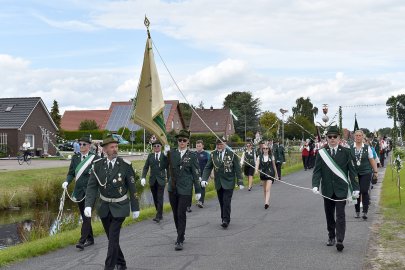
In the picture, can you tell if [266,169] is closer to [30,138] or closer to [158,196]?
[158,196]

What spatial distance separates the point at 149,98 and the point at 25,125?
40646 millimetres

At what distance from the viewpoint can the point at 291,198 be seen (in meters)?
17.2

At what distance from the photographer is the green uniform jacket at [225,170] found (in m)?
12.0

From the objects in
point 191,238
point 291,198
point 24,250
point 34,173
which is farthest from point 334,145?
point 34,173

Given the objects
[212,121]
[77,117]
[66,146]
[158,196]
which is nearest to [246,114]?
[212,121]

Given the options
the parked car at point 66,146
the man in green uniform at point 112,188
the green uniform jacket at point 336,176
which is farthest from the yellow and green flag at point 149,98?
the parked car at point 66,146

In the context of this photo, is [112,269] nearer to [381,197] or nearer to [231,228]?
[231,228]

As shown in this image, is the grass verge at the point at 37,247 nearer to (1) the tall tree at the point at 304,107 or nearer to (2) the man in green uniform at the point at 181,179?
(2) the man in green uniform at the point at 181,179

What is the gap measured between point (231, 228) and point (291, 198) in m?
6.12

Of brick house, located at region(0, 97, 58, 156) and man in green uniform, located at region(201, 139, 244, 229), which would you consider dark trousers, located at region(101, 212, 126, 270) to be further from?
brick house, located at region(0, 97, 58, 156)

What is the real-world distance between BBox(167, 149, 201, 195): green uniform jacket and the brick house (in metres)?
37.6

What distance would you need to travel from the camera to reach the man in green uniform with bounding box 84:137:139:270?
770 centimetres

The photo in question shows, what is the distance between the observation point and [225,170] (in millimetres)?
11992

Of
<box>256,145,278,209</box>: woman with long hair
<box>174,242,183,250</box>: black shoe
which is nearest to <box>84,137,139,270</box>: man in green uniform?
<box>174,242,183,250</box>: black shoe
